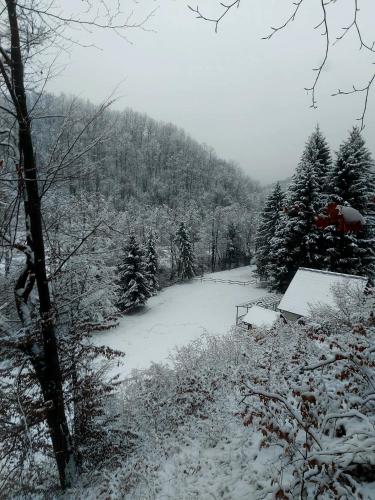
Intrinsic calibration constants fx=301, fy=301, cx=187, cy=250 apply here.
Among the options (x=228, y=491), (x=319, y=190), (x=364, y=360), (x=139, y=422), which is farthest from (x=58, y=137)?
(x=319, y=190)

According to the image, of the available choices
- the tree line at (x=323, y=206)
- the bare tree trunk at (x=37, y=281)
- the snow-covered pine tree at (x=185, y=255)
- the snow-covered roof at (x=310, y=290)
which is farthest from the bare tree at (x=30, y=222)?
the snow-covered pine tree at (x=185, y=255)

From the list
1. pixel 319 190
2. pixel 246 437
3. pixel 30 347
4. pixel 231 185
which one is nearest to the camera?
pixel 30 347

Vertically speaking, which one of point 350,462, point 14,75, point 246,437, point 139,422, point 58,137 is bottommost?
point 139,422

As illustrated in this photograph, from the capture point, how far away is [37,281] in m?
4.40

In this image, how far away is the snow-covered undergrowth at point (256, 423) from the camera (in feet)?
11.2

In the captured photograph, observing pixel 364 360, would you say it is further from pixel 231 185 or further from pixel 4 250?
pixel 231 185

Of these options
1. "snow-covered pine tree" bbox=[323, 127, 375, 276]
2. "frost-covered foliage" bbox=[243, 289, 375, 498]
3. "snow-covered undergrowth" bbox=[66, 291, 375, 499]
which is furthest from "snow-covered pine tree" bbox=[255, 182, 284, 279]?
"frost-covered foliage" bbox=[243, 289, 375, 498]

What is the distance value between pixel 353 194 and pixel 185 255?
2433 cm

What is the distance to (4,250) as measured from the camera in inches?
165

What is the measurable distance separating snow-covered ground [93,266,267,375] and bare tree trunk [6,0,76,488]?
9562mm

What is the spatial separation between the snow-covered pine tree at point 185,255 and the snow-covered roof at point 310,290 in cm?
2393

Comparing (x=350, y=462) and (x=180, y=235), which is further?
(x=180, y=235)

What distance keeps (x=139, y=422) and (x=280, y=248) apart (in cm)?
2057

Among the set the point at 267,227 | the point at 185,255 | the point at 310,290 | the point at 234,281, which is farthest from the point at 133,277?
the point at 267,227
